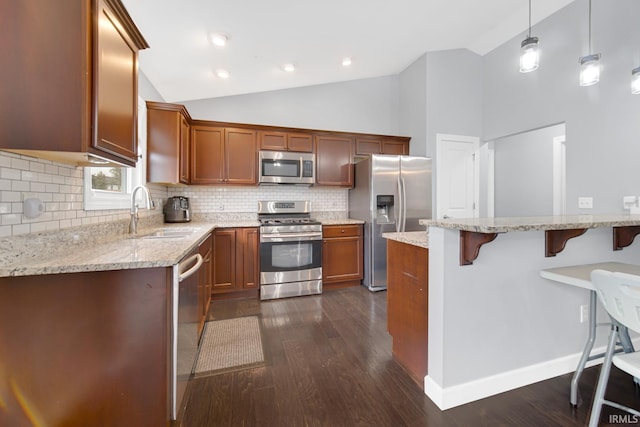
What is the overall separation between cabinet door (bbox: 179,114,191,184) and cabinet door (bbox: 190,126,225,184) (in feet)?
0.38

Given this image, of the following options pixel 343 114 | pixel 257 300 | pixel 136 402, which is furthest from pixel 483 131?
pixel 136 402

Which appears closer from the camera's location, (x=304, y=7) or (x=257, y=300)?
(x=304, y=7)

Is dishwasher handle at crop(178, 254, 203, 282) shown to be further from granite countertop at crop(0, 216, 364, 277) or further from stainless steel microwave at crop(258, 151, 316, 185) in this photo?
stainless steel microwave at crop(258, 151, 316, 185)

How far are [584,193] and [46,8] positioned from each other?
14.0 ft

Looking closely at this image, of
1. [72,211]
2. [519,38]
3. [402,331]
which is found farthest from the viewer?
[519,38]

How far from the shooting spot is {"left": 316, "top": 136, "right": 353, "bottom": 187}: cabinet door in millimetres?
3826

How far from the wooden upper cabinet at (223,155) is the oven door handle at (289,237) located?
82 centimetres

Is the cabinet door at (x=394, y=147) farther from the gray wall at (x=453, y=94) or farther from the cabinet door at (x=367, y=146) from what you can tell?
the gray wall at (x=453, y=94)

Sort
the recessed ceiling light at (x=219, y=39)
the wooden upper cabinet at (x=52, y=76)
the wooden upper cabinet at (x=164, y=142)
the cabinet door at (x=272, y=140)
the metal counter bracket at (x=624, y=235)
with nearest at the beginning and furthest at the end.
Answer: the wooden upper cabinet at (x=52, y=76) → the metal counter bracket at (x=624, y=235) → the recessed ceiling light at (x=219, y=39) → the wooden upper cabinet at (x=164, y=142) → the cabinet door at (x=272, y=140)

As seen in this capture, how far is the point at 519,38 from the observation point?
11.3 feet

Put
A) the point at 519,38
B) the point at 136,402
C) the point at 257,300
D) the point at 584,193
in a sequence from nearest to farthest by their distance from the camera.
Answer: the point at 136,402 → the point at 584,193 → the point at 257,300 → the point at 519,38

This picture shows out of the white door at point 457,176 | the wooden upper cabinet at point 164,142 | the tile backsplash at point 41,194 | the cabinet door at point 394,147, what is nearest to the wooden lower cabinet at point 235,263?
the wooden upper cabinet at point 164,142

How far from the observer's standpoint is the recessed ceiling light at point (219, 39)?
222 cm

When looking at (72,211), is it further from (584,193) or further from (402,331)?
(584,193)
